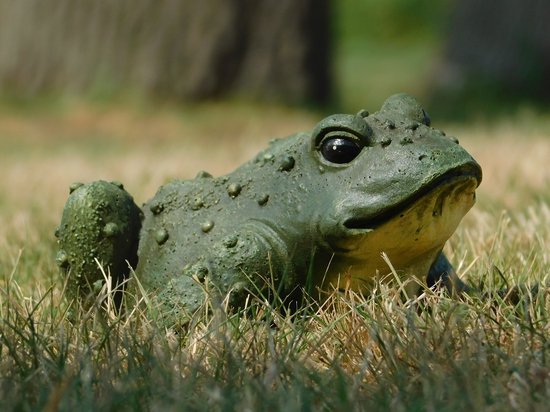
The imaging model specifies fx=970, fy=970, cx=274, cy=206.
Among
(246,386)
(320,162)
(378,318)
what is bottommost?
(246,386)

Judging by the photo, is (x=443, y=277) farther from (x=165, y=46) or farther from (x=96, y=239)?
(x=165, y=46)

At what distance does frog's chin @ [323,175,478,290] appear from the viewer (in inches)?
86.9

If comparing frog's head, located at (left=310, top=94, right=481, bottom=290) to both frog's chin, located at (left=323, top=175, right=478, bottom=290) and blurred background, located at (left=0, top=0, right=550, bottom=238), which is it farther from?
blurred background, located at (left=0, top=0, right=550, bottom=238)

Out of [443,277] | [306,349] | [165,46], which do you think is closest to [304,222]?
[306,349]

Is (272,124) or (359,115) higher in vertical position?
(272,124)

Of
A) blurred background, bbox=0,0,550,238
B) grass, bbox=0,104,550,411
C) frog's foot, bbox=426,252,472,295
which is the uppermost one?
blurred background, bbox=0,0,550,238

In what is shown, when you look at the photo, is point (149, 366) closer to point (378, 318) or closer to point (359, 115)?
point (378, 318)

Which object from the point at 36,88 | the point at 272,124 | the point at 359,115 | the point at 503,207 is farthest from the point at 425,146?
the point at 36,88

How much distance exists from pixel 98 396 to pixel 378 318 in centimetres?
63

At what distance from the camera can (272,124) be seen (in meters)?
7.62

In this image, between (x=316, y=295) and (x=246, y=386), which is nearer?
(x=246, y=386)

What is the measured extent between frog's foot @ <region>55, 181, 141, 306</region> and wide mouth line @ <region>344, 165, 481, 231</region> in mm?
632

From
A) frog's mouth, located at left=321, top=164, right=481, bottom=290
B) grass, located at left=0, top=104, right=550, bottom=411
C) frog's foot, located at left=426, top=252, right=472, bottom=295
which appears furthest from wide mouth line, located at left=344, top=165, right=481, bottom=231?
frog's foot, located at left=426, top=252, right=472, bottom=295

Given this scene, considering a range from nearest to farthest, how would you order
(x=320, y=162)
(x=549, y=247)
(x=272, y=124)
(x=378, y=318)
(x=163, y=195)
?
(x=378, y=318) → (x=320, y=162) → (x=163, y=195) → (x=549, y=247) → (x=272, y=124)
